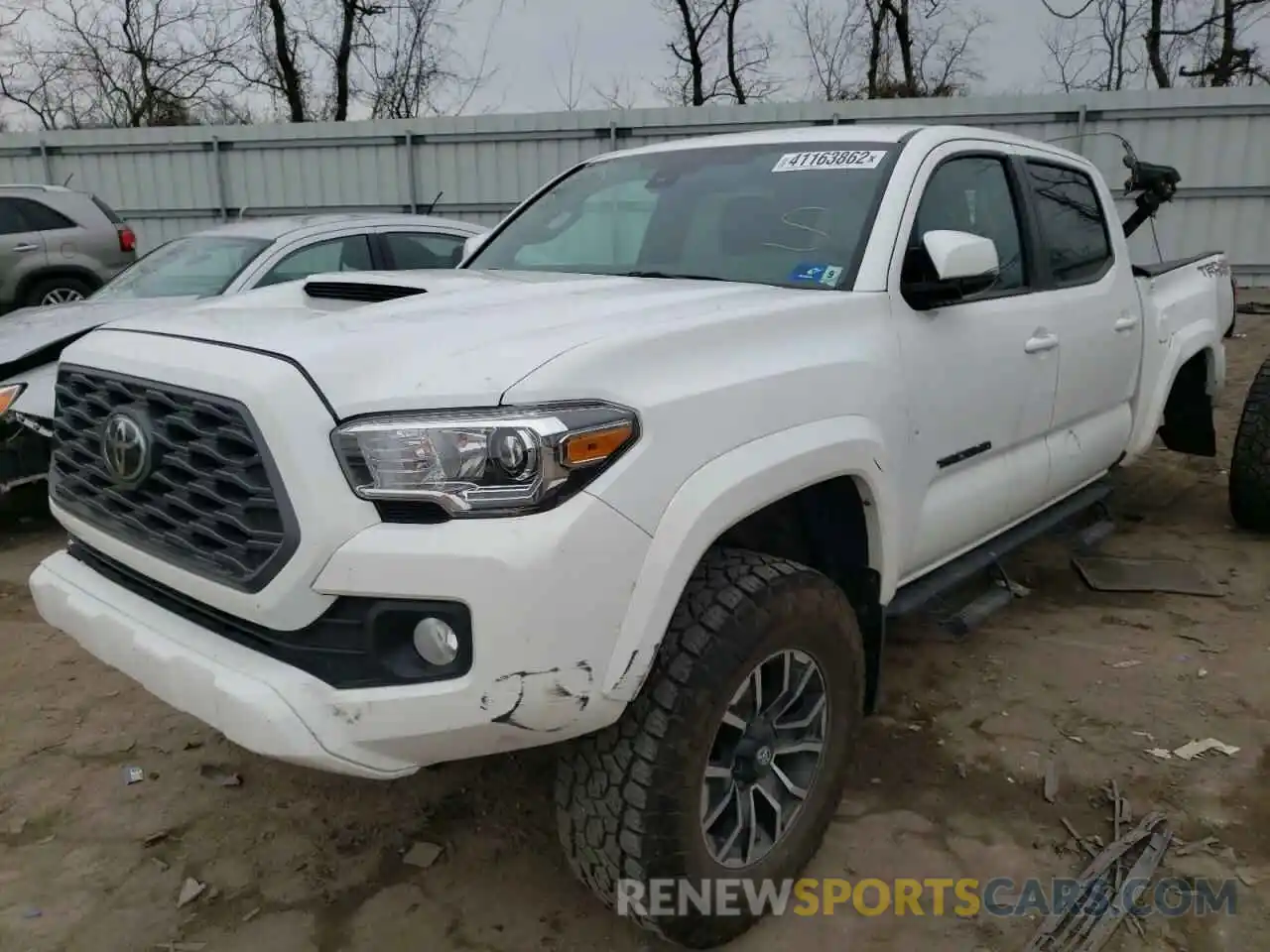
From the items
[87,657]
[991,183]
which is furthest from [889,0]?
[87,657]

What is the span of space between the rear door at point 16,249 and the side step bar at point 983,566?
33.3 feet

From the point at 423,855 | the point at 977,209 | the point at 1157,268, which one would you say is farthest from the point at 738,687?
the point at 1157,268

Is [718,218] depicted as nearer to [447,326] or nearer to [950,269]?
[950,269]

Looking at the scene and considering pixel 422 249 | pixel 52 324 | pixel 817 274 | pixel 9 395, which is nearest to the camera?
pixel 817 274

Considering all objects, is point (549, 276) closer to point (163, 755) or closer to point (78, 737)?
point (163, 755)

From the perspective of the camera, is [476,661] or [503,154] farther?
[503,154]

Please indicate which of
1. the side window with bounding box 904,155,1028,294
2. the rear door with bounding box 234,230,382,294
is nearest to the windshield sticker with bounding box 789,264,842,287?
the side window with bounding box 904,155,1028,294

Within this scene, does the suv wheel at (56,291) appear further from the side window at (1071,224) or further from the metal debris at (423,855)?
the side window at (1071,224)

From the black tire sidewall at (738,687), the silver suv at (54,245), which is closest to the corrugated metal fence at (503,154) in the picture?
the silver suv at (54,245)

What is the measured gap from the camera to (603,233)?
3.38 meters

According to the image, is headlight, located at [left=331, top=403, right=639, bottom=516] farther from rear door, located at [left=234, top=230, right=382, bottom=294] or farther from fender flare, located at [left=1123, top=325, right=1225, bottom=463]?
rear door, located at [left=234, top=230, right=382, bottom=294]

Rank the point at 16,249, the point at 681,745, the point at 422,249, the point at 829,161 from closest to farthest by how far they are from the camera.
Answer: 1. the point at 681,745
2. the point at 829,161
3. the point at 422,249
4. the point at 16,249

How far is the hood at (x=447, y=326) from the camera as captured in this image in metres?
1.87

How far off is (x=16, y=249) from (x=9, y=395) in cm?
665
